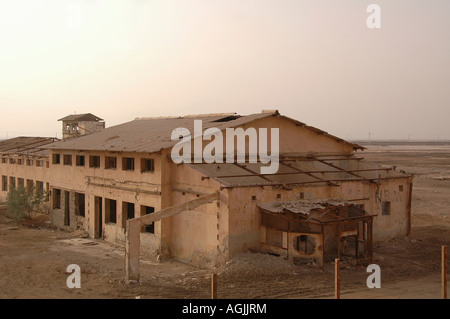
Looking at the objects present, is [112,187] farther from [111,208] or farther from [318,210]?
[318,210]

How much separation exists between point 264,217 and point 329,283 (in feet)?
12.6

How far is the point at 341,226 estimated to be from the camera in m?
17.4

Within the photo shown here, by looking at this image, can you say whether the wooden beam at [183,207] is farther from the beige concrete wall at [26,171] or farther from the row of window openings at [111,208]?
the beige concrete wall at [26,171]

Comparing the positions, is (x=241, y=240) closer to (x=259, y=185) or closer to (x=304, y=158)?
(x=259, y=185)

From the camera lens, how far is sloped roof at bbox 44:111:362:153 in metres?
21.4

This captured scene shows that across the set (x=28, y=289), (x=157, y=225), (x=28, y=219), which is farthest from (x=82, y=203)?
(x=28, y=289)

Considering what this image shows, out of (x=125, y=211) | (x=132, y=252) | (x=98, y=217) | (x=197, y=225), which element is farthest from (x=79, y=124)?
(x=132, y=252)

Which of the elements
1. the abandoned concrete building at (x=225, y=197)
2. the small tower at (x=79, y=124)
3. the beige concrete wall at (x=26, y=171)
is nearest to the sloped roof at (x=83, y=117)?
the small tower at (x=79, y=124)

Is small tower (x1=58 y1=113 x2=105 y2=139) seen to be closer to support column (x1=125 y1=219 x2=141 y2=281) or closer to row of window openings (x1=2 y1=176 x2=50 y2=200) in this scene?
row of window openings (x1=2 y1=176 x2=50 y2=200)

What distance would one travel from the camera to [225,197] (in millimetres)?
17203

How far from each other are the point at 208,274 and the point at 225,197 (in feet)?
9.03

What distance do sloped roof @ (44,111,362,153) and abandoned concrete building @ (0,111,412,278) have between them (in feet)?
0.34

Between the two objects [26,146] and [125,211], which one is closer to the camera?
[125,211]

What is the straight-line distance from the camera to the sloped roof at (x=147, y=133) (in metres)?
21.4
